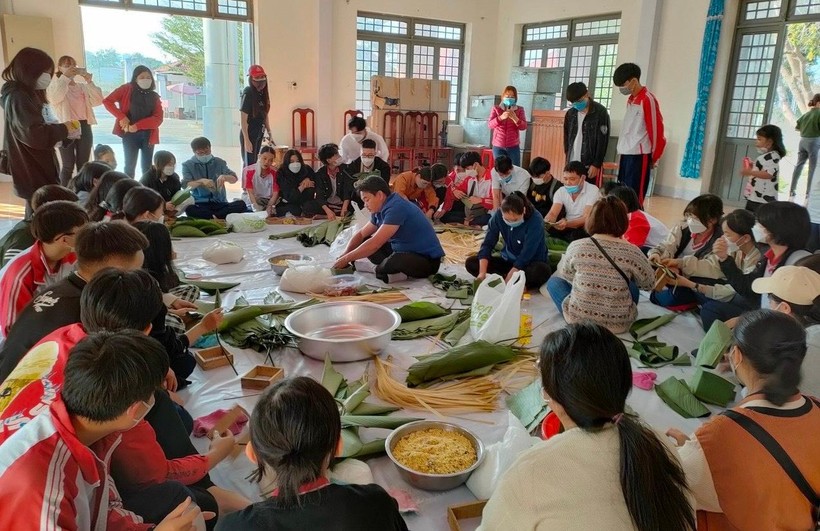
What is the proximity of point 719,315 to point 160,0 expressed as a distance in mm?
8701

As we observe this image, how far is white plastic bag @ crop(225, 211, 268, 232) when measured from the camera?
564 cm

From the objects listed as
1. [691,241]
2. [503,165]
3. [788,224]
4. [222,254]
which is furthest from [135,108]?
[788,224]

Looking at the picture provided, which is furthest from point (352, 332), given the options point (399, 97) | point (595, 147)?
point (399, 97)

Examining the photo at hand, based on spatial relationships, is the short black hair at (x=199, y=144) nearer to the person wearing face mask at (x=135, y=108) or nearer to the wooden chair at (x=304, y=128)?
the person wearing face mask at (x=135, y=108)

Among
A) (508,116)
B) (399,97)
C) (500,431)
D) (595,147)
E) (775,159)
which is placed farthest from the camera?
(399,97)

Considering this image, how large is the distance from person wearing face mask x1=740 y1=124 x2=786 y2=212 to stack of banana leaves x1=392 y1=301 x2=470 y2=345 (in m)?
3.57

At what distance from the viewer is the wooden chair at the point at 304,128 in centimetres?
983

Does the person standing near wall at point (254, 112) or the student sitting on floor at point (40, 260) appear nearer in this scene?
the student sitting on floor at point (40, 260)

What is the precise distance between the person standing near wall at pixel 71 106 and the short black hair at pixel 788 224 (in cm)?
674

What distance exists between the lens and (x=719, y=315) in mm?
3336

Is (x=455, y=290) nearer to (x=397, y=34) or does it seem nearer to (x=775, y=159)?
(x=775, y=159)

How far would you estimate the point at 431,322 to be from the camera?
3.49 meters

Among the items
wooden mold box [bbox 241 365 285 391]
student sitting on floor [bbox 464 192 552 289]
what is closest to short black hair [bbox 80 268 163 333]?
wooden mold box [bbox 241 365 285 391]

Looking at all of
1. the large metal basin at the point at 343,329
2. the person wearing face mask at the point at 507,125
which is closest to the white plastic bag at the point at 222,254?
the large metal basin at the point at 343,329
